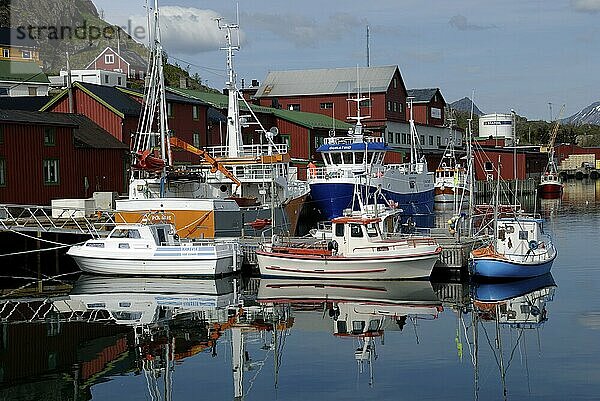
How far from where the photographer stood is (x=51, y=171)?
4225 centimetres

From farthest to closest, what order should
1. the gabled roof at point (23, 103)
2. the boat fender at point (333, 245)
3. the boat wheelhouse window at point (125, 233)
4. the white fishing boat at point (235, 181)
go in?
the gabled roof at point (23, 103), the white fishing boat at point (235, 181), the boat wheelhouse window at point (125, 233), the boat fender at point (333, 245)

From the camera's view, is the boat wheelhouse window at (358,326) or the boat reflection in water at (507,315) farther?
the boat wheelhouse window at (358,326)

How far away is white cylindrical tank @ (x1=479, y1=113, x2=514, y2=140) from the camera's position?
126 metres

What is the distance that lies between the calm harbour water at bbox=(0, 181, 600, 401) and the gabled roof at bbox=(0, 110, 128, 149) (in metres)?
11.8

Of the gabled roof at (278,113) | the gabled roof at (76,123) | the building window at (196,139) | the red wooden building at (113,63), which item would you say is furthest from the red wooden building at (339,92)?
the gabled roof at (76,123)

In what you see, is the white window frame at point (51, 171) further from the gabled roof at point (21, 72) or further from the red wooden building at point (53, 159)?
the gabled roof at point (21, 72)

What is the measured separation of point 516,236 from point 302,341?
11171 millimetres

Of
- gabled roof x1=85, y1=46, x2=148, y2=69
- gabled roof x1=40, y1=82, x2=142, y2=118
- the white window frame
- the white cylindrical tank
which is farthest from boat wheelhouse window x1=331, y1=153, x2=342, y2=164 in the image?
the white cylindrical tank

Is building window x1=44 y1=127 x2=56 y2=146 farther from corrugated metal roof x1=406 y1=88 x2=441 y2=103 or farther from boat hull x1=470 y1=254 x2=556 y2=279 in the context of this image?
corrugated metal roof x1=406 y1=88 x2=441 y2=103

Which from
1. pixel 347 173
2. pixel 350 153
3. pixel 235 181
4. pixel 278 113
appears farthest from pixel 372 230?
pixel 278 113

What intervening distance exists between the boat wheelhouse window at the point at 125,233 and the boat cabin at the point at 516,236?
1260cm

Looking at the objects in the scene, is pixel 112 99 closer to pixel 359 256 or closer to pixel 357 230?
pixel 357 230

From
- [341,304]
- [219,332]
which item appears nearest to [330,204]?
[341,304]

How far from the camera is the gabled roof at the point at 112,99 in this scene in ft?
160
